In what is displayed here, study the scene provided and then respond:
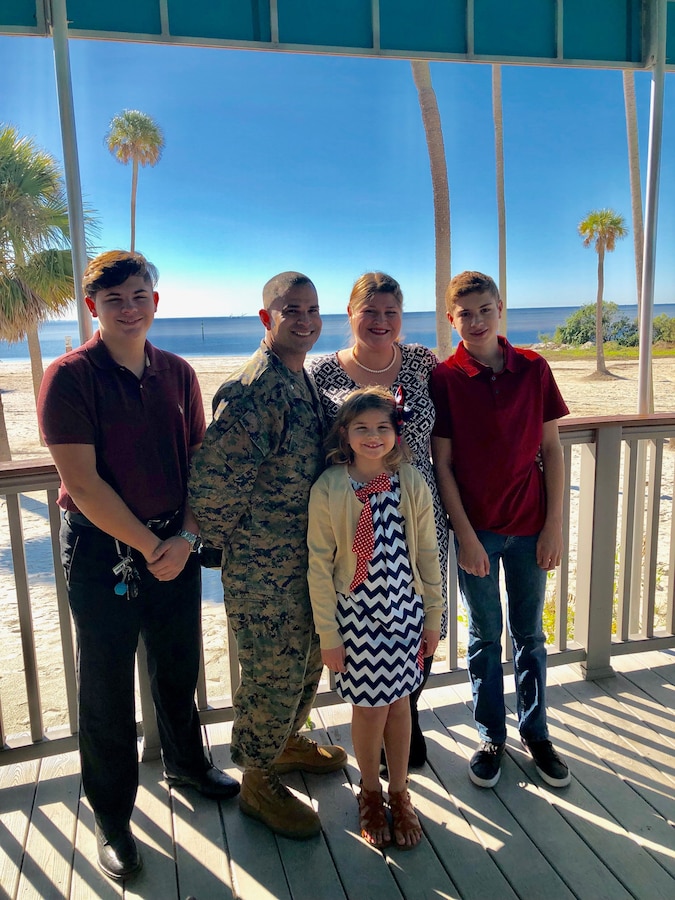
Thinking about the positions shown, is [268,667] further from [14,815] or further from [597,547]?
[597,547]

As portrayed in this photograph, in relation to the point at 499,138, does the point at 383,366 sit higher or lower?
lower

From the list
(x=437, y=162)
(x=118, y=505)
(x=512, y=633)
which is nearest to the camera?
(x=118, y=505)

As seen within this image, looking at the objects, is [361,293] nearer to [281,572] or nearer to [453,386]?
[453,386]

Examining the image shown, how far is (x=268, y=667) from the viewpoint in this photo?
6.28ft

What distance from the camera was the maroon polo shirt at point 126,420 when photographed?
64.9 inches

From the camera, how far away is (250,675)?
1938mm

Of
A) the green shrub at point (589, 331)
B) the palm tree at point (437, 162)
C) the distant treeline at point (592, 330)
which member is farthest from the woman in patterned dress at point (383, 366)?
the green shrub at point (589, 331)

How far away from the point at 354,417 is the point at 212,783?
52.1 inches

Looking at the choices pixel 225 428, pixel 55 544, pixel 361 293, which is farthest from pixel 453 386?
pixel 55 544

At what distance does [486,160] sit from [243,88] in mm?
22108

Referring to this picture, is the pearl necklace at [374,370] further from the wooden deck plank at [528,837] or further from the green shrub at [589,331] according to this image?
the green shrub at [589,331]

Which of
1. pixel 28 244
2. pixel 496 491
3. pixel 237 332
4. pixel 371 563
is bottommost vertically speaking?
pixel 371 563

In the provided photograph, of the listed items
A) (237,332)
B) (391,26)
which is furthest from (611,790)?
(237,332)

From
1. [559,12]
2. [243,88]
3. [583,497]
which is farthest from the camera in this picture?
[243,88]
